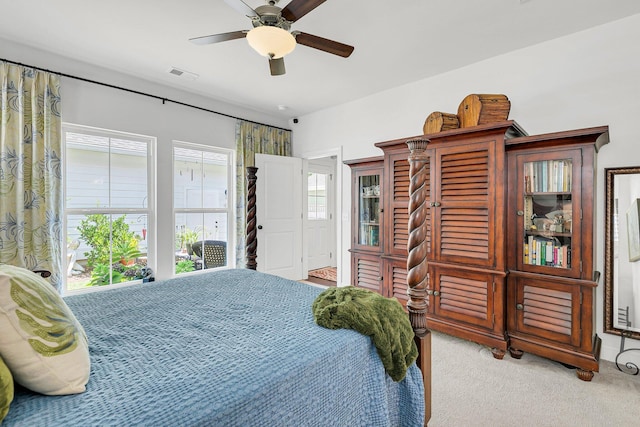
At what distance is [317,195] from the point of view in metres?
6.20

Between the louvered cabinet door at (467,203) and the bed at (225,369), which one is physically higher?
the louvered cabinet door at (467,203)

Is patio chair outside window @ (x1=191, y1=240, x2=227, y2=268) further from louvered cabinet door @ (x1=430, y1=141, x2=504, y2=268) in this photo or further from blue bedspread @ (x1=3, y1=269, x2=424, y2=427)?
louvered cabinet door @ (x1=430, y1=141, x2=504, y2=268)

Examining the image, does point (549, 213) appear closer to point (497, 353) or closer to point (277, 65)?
point (497, 353)

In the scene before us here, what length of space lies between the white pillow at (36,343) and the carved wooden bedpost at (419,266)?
4.75 ft

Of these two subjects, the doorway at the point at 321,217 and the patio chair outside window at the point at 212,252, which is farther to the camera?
the doorway at the point at 321,217

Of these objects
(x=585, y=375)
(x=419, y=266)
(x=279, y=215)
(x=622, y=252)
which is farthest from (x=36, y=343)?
(x=279, y=215)

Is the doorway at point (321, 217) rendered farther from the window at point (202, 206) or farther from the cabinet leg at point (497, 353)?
the cabinet leg at point (497, 353)

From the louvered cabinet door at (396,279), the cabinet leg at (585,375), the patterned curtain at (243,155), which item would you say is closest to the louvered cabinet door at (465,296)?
the louvered cabinet door at (396,279)

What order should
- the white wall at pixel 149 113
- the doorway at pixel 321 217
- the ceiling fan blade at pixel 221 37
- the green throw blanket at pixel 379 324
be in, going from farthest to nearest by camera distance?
the doorway at pixel 321 217 < the white wall at pixel 149 113 < the ceiling fan blade at pixel 221 37 < the green throw blanket at pixel 379 324

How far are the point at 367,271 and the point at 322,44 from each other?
7.83 ft

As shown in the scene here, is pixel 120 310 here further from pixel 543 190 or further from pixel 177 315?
pixel 543 190

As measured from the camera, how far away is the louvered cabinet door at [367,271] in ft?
11.2

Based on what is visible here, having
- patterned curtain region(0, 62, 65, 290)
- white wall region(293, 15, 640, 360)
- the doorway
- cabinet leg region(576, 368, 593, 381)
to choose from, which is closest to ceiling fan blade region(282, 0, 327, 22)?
white wall region(293, 15, 640, 360)

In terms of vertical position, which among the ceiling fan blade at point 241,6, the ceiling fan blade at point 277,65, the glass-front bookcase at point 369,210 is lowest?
the glass-front bookcase at point 369,210
